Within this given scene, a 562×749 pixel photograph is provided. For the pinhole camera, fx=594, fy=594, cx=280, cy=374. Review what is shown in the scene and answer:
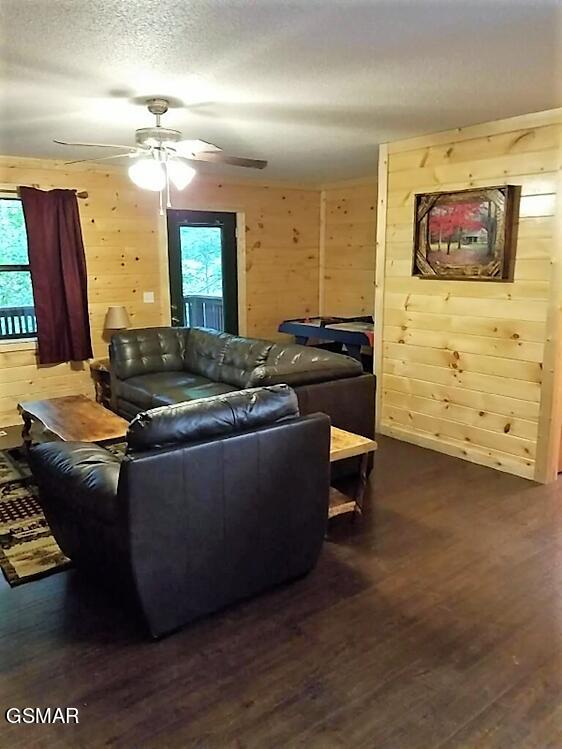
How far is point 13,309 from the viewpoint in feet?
17.7

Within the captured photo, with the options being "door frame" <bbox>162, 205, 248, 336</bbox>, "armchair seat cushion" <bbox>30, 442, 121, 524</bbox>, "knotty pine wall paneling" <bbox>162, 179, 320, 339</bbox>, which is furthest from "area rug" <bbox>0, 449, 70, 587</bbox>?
"knotty pine wall paneling" <bbox>162, 179, 320, 339</bbox>

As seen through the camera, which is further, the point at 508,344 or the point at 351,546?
the point at 508,344

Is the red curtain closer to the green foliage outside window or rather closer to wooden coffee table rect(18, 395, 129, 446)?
the green foliage outside window

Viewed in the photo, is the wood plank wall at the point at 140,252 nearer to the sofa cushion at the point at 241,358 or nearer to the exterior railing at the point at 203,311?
the exterior railing at the point at 203,311

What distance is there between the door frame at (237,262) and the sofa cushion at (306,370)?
2.45 meters

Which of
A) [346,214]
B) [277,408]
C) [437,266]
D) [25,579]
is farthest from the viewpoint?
[346,214]

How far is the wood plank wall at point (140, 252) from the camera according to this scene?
539 centimetres

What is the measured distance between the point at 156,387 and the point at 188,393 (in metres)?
0.37

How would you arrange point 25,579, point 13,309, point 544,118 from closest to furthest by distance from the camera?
point 25,579 < point 544,118 < point 13,309

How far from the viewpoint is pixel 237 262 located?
6762 millimetres

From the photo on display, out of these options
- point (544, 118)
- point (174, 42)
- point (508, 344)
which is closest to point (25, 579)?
point (174, 42)

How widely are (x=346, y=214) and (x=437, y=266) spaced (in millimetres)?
2950

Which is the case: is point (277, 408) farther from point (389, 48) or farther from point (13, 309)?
point (13, 309)

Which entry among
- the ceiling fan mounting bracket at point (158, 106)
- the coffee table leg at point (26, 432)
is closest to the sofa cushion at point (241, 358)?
the coffee table leg at point (26, 432)
